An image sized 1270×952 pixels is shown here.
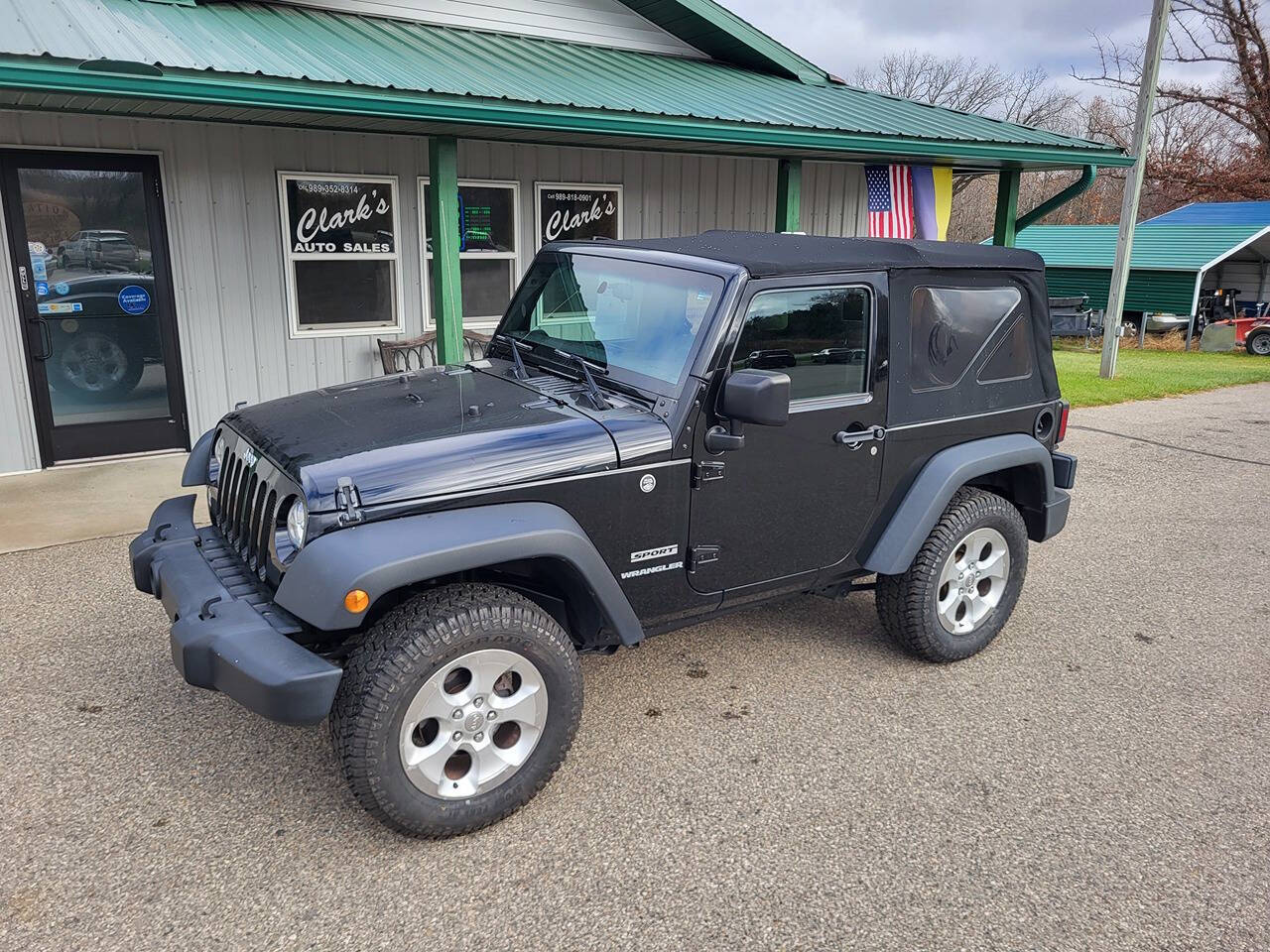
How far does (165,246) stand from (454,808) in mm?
6245

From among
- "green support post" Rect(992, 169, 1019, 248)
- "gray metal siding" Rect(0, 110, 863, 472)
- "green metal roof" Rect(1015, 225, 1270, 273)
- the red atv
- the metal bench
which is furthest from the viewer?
"green metal roof" Rect(1015, 225, 1270, 273)

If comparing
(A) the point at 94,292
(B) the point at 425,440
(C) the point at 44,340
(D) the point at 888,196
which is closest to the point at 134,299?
(A) the point at 94,292

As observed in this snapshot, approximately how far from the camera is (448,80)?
6.97 m

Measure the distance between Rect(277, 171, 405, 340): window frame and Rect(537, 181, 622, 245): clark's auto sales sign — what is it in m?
1.46

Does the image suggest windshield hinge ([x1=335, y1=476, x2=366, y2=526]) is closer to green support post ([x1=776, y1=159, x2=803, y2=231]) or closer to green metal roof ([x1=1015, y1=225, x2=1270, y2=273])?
green support post ([x1=776, y1=159, x2=803, y2=231])

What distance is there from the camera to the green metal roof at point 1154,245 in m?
22.3

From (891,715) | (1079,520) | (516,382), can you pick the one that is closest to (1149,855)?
(891,715)

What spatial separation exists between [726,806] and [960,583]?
173 centimetres

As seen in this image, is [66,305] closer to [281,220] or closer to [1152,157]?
[281,220]

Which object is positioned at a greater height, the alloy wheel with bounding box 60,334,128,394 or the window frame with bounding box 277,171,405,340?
the window frame with bounding box 277,171,405,340

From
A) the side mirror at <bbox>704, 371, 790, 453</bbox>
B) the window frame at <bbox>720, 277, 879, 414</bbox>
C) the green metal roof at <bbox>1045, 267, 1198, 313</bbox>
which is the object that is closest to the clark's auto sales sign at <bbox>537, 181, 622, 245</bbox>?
the window frame at <bbox>720, 277, 879, 414</bbox>

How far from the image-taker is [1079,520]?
698 centimetres

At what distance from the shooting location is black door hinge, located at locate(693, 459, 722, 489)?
350 cm

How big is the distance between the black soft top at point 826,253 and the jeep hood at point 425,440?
830 millimetres
